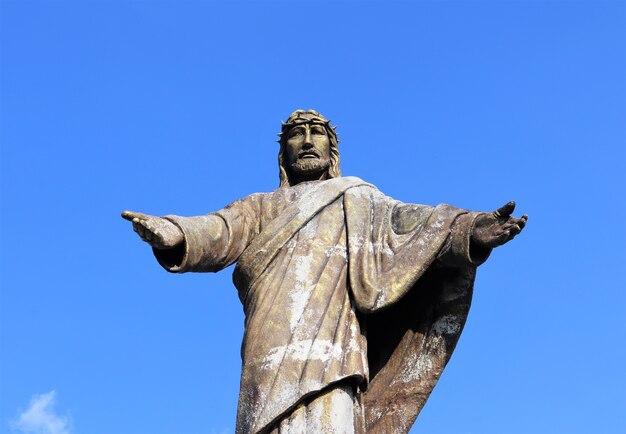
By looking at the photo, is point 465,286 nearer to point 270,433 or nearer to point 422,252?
point 422,252

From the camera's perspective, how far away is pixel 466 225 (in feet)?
38.3

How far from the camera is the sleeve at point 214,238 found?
11.9 metres

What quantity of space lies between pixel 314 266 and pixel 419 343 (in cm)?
131

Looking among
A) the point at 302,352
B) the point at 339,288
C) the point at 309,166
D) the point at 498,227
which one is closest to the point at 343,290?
the point at 339,288

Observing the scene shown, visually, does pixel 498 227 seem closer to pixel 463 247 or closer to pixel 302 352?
pixel 463 247

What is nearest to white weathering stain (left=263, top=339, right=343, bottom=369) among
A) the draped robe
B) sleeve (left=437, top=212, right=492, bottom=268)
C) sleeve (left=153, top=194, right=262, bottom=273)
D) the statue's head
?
the draped robe

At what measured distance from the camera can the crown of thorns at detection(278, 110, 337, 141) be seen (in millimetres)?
13211

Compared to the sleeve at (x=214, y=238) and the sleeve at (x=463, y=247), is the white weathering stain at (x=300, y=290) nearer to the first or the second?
the sleeve at (x=214, y=238)

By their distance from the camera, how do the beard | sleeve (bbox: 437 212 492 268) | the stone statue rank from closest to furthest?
the stone statue < sleeve (bbox: 437 212 492 268) < the beard

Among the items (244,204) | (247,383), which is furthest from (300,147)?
(247,383)

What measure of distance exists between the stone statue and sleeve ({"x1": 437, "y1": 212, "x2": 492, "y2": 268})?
0.04 ft

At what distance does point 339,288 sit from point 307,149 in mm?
1945

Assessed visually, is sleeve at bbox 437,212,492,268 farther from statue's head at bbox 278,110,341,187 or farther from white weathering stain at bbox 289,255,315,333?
statue's head at bbox 278,110,341,187

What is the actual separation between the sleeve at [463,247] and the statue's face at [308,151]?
6.36 feet
